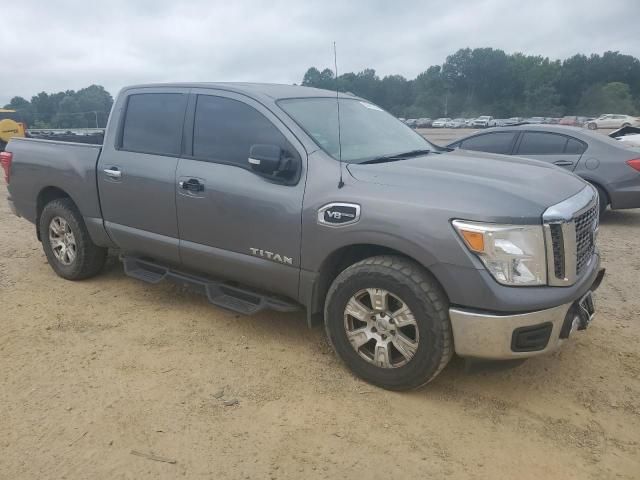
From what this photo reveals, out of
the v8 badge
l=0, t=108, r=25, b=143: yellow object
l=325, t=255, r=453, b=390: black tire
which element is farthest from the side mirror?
l=0, t=108, r=25, b=143: yellow object

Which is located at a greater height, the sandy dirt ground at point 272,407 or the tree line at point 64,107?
the tree line at point 64,107

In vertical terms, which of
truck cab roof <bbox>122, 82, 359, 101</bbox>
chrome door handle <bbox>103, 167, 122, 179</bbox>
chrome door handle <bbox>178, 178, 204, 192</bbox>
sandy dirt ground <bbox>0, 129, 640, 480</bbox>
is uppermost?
truck cab roof <bbox>122, 82, 359, 101</bbox>

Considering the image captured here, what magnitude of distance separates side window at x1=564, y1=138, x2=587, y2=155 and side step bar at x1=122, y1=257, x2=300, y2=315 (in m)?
5.74

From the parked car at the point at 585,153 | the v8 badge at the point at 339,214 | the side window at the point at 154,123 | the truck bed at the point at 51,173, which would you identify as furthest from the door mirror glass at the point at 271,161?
the parked car at the point at 585,153

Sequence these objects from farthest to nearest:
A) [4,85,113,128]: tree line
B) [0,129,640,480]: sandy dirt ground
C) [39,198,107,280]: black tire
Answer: [4,85,113,128]: tree line < [39,198,107,280]: black tire < [0,129,640,480]: sandy dirt ground

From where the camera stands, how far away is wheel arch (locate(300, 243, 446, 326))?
3391mm

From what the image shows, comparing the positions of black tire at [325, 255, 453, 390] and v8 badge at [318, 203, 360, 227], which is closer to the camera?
black tire at [325, 255, 453, 390]

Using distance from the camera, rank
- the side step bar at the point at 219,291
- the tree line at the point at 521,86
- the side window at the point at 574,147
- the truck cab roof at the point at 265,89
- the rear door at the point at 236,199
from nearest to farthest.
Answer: the rear door at the point at 236,199 → the side step bar at the point at 219,291 → the truck cab roof at the point at 265,89 → the side window at the point at 574,147 → the tree line at the point at 521,86

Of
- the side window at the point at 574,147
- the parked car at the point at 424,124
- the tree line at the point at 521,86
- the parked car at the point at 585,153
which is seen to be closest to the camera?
the parked car at the point at 585,153

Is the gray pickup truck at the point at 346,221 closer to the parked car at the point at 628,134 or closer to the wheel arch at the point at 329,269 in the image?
the wheel arch at the point at 329,269

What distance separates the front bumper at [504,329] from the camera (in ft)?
9.50

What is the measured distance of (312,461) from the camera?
8.88 ft

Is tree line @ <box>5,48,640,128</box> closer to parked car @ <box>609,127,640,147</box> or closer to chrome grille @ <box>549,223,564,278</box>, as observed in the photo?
parked car @ <box>609,127,640,147</box>

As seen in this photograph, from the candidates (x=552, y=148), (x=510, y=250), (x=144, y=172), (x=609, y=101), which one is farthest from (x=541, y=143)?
(x=609, y=101)
